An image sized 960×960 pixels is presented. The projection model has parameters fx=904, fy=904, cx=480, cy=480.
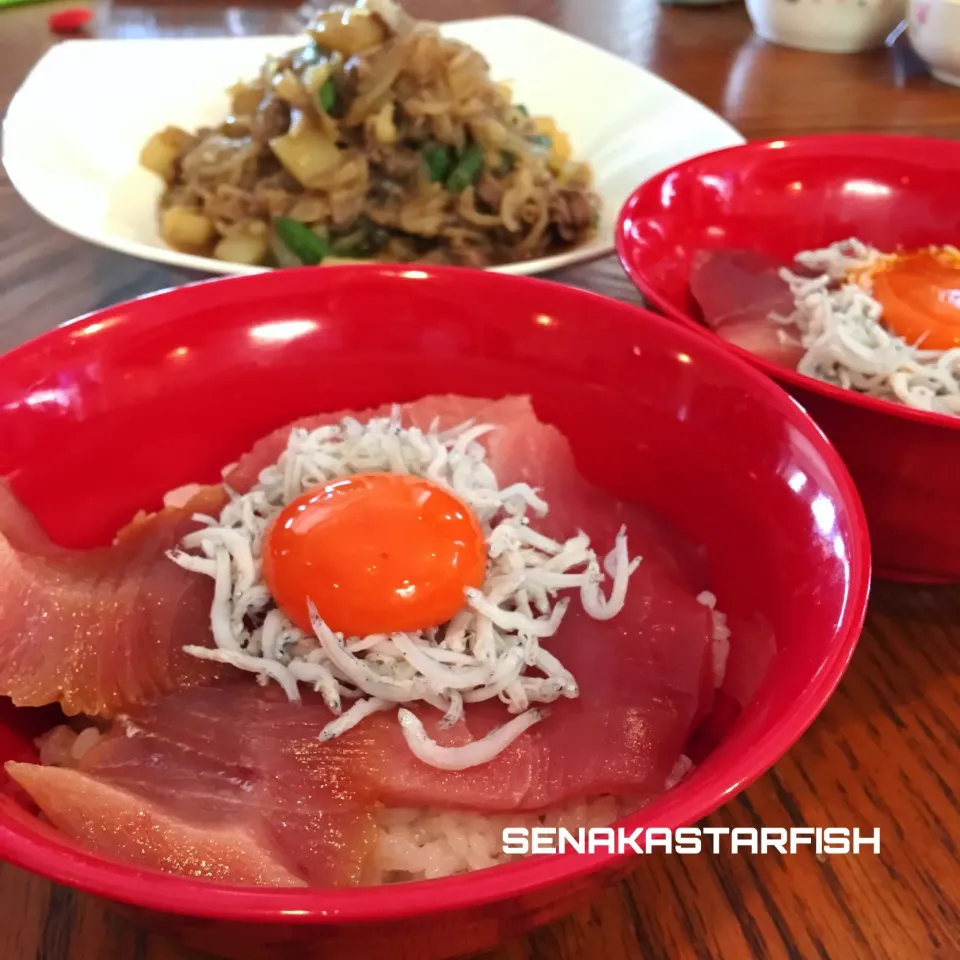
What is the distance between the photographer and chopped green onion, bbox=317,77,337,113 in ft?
7.76

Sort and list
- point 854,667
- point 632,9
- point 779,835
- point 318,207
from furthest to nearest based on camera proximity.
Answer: point 632,9, point 318,207, point 854,667, point 779,835

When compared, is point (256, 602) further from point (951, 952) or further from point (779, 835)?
point (951, 952)

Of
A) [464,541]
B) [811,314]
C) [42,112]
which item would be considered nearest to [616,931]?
[464,541]

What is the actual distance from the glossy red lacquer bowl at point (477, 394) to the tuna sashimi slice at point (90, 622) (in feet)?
0.25

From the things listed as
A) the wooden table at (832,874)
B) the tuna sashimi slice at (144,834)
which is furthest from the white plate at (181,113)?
the tuna sashimi slice at (144,834)

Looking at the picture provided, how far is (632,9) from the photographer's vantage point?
4.57m

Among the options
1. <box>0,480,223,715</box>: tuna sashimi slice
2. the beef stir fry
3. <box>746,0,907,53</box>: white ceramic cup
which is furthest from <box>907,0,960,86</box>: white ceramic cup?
<box>0,480,223,715</box>: tuna sashimi slice

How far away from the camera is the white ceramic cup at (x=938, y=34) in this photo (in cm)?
348

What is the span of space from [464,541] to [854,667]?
26.1 inches

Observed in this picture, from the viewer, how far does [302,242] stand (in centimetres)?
232

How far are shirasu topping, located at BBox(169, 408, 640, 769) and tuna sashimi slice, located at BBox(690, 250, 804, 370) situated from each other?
0.57 m

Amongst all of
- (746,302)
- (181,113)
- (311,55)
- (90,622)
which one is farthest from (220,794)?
(181,113)

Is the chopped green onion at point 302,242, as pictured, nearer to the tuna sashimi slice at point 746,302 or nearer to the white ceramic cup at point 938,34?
the tuna sashimi slice at point 746,302

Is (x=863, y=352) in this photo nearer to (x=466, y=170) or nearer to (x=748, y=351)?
(x=748, y=351)
